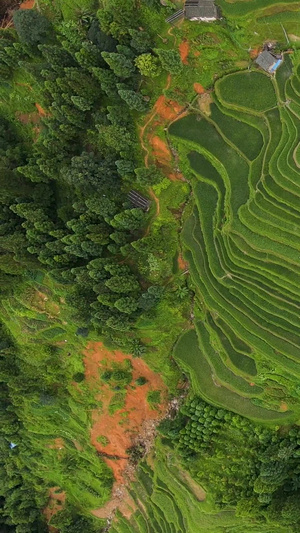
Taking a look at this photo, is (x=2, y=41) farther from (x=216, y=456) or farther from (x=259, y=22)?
(x=216, y=456)

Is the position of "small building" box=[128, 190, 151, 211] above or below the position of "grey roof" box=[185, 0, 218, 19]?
below

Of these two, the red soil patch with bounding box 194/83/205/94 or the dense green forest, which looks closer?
the dense green forest

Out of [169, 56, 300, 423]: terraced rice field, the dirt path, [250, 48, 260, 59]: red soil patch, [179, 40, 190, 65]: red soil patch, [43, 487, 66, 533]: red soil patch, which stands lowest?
[43, 487, 66, 533]: red soil patch

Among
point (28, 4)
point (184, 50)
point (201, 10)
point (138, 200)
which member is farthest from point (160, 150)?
point (28, 4)

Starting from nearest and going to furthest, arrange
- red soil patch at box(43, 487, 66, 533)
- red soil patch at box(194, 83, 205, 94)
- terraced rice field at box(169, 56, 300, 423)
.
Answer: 1. terraced rice field at box(169, 56, 300, 423)
2. red soil patch at box(194, 83, 205, 94)
3. red soil patch at box(43, 487, 66, 533)

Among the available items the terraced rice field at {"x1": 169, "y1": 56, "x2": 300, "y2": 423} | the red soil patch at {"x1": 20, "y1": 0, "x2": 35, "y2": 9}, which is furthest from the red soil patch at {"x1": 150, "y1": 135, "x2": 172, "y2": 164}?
the red soil patch at {"x1": 20, "y1": 0, "x2": 35, "y2": 9}

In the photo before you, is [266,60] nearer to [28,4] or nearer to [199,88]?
[199,88]

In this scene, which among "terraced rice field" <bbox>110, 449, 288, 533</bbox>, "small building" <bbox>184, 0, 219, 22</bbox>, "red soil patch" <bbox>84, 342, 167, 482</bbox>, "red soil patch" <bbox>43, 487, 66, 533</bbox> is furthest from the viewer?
"red soil patch" <bbox>43, 487, 66, 533</bbox>

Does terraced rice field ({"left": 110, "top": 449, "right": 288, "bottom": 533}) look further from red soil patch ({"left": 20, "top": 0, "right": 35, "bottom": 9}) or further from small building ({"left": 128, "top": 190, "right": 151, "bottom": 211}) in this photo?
red soil patch ({"left": 20, "top": 0, "right": 35, "bottom": 9})
